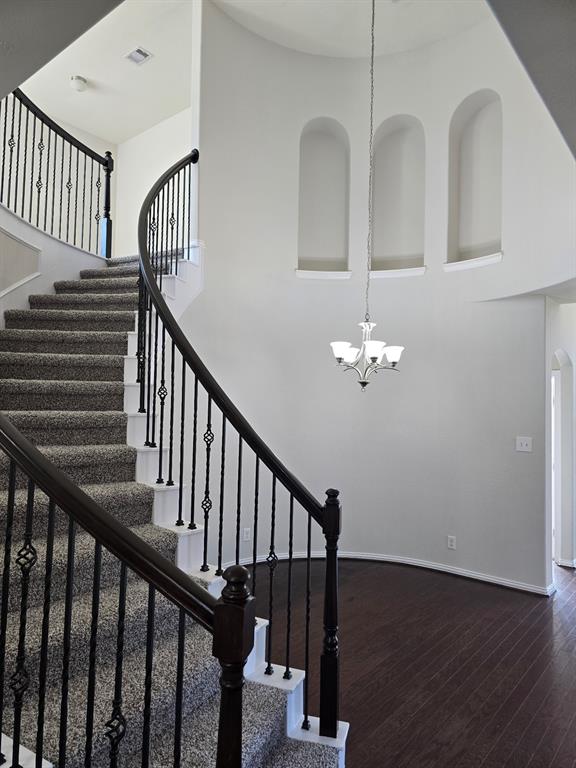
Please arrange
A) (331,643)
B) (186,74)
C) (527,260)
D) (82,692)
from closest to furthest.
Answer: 1. (82,692)
2. (331,643)
3. (527,260)
4. (186,74)

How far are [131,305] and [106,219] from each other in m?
2.26

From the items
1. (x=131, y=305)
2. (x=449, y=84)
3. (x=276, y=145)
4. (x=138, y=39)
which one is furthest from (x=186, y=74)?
(x=131, y=305)

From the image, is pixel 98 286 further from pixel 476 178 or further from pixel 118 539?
pixel 476 178

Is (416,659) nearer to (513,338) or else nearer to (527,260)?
(513,338)

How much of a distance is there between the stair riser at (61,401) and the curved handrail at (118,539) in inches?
65.2

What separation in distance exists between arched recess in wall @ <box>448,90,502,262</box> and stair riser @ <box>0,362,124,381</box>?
349cm

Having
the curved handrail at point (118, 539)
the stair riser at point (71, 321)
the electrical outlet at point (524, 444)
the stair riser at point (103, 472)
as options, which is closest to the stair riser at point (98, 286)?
the stair riser at point (71, 321)

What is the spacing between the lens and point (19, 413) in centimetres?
280

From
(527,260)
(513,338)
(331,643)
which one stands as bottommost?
(331,643)

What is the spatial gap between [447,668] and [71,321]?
3423mm

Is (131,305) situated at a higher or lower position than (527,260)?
lower

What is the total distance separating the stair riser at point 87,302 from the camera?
4.00 metres

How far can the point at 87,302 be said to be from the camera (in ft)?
13.5

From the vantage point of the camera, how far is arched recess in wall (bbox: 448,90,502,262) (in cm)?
509
